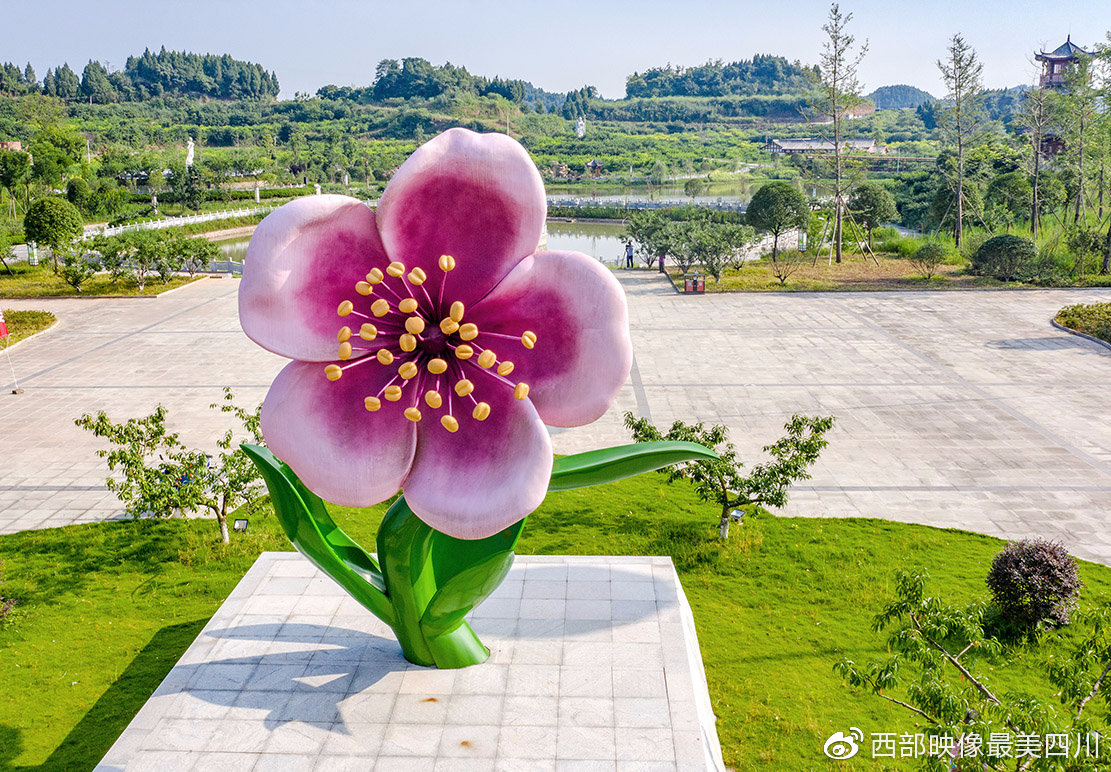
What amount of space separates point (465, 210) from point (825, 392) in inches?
467

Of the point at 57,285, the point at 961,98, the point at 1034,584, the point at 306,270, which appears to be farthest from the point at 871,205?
the point at 306,270

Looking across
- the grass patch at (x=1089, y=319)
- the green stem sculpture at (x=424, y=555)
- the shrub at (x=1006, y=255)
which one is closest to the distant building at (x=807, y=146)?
the shrub at (x=1006, y=255)

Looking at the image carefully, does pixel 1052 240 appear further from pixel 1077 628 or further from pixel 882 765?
pixel 882 765

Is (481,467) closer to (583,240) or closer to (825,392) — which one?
(825,392)

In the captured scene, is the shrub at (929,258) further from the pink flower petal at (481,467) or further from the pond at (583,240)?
the pink flower petal at (481,467)

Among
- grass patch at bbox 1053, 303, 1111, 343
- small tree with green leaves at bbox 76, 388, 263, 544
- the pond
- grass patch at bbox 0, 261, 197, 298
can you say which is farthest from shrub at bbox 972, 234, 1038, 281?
grass patch at bbox 0, 261, 197, 298

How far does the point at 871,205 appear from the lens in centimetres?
2903

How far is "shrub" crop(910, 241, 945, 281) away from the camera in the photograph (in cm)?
2458

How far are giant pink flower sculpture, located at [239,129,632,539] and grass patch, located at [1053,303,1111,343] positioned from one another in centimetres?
1732

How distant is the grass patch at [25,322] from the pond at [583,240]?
43.6 feet

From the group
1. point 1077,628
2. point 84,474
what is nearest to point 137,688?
point 84,474

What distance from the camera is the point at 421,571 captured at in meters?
5.49

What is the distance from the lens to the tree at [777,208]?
1011 inches

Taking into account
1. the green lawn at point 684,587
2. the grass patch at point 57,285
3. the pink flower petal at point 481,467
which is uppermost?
the pink flower petal at point 481,467
